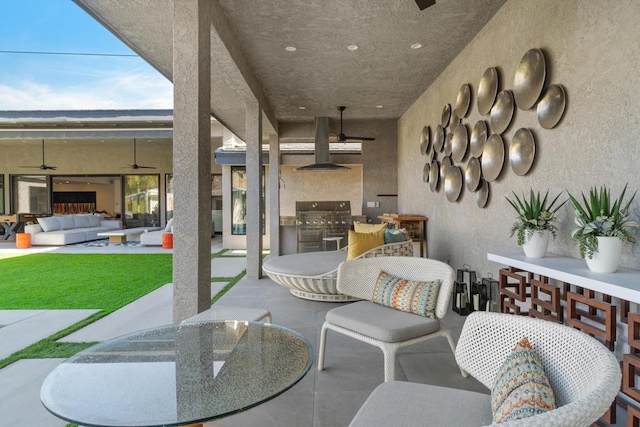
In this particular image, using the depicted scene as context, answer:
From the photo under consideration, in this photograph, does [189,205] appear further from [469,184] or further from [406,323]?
[469,184]

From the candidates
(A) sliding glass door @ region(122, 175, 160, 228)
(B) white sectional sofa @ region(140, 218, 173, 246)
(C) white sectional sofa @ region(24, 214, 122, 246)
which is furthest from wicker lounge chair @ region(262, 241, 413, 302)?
(A) sliding glass door @ region(122, 175, 160, 228)

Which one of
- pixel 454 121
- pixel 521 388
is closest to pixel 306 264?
pixel 454 121

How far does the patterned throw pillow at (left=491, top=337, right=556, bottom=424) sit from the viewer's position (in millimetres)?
915

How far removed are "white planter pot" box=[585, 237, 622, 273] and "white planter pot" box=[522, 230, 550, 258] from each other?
487 mm

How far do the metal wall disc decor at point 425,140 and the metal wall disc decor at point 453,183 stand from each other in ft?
3.45

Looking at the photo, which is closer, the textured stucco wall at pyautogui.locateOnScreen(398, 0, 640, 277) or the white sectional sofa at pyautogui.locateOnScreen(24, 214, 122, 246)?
the textured stucco wall at pyautogui.locateOnScreen(398, 0, 640, 277)

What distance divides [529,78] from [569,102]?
1.52 ft

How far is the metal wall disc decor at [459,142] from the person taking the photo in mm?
3928

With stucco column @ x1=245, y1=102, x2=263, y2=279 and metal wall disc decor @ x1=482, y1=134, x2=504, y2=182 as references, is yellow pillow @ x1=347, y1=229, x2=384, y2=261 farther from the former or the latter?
stucco column @ x1=245, y1=102, x2=263, y2=279

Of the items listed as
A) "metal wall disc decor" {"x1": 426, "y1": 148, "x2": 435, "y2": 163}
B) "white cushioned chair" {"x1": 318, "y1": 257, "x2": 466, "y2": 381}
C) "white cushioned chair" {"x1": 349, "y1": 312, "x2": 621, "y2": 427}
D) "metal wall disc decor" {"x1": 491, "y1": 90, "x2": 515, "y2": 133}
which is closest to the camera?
"white cushioned chair" {"x1": 349, "y1": 312, "x2": 621, "y2": 427}

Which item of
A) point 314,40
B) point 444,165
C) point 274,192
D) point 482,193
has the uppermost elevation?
point 314,40

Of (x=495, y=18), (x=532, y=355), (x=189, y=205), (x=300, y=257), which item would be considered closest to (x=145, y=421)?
(x=532, y=355)

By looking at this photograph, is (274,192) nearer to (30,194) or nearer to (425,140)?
(425,140)

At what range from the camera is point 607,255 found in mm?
1655
